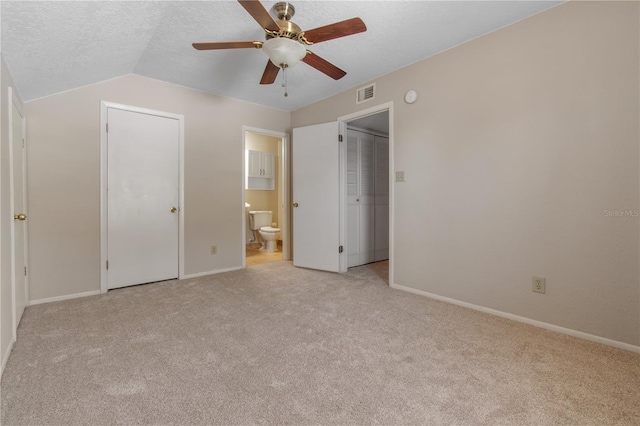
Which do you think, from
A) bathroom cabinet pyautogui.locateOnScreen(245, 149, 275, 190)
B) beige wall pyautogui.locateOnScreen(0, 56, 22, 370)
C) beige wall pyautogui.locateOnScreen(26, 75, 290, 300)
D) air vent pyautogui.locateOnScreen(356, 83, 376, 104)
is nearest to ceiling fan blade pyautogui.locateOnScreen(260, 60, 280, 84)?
air vent pyautogui.locateOnScreen(356, 83, 376, 104)

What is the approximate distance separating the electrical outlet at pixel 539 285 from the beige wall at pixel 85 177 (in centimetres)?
337

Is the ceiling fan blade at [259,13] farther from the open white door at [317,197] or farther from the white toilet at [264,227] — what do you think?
the white toilet at [264,227]

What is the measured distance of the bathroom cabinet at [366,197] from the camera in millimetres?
4055

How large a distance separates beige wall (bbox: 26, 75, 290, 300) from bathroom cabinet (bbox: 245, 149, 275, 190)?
1788 millimetres

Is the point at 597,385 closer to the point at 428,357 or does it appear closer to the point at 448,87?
the point at 428,357

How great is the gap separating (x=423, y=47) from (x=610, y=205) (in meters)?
1.90

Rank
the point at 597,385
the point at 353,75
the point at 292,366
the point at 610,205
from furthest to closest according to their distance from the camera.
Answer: the point at 353,75 → the point at 610,205 → the point at 292,366 → the point at 597,385

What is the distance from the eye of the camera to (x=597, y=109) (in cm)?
191

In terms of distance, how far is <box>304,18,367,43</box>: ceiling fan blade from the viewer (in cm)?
174

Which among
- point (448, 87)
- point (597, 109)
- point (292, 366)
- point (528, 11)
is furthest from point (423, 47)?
point (292, 366)

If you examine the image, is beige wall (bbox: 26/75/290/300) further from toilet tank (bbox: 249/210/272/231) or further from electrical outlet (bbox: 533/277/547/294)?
electrical outlet (bbox: 533/277/547/294)

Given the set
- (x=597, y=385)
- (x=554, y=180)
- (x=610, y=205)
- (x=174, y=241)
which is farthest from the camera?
(x=174, y=241)

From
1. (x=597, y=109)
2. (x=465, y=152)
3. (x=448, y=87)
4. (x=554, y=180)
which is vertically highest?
(x=448, y=87)

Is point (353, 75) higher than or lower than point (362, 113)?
higher
